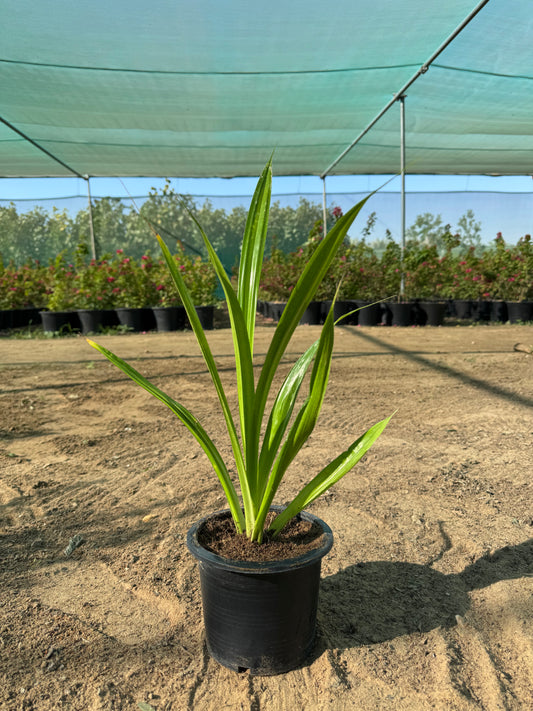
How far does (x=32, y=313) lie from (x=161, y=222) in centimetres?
554

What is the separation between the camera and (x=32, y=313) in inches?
338

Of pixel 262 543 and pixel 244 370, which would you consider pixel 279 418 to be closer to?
pixel 244 370

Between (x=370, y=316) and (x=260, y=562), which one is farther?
(x=370, y=316)

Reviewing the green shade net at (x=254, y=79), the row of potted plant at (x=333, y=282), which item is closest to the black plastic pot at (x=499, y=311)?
the row of potted plant at (x=333, y=282)

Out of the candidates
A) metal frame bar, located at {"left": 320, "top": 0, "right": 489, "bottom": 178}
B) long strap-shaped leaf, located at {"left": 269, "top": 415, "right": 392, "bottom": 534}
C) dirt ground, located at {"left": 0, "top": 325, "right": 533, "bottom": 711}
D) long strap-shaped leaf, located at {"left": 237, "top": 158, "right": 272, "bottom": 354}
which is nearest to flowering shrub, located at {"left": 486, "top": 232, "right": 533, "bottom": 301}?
metal frame bar, located at {"left": 320, "top": 0, "right": 489, "bottom": 178}

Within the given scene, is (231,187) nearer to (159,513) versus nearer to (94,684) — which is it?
(159,513)

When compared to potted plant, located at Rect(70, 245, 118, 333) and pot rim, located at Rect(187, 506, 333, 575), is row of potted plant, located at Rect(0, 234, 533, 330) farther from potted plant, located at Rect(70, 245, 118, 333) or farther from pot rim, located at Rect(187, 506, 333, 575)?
pot rim, located at Rect(187, 506, 333, 575)

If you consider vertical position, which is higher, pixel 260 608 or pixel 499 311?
pixel 499 311

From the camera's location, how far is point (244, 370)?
3.66 feet

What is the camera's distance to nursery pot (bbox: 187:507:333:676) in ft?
3.73

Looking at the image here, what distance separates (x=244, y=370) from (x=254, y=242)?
10.8 inches

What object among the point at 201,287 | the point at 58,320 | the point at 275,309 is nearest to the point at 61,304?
the point at 58,320

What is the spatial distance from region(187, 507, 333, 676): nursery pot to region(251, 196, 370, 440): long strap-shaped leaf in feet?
0.99

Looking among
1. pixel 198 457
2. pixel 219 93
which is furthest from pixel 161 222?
pixel 198 457
